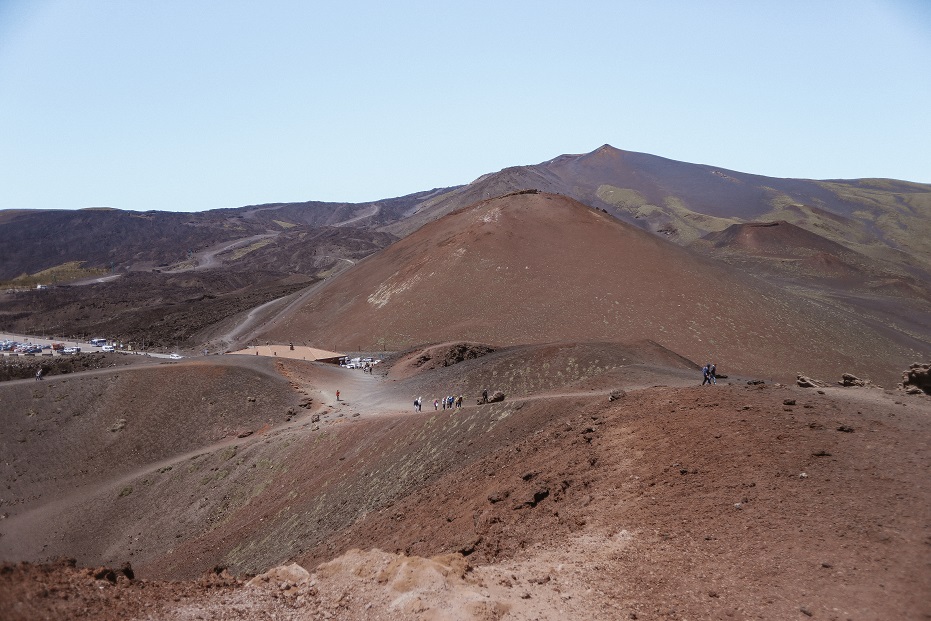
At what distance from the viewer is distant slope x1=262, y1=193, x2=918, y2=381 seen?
5276 cm

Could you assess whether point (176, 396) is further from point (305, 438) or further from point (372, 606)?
point (372, 606)

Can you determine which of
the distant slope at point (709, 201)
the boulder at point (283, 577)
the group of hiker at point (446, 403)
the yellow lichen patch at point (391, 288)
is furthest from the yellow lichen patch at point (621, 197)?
the boulder at point (283, 577)

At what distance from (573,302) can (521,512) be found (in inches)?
1785

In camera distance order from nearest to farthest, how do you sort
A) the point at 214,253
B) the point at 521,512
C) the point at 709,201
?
1. the point at 521,512
2. the point at 709,201
3. the point at 214,253

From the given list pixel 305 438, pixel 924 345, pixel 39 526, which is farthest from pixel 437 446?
pixel 924 345

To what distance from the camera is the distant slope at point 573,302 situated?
52762 millimetres

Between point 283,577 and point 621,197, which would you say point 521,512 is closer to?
point 283,577

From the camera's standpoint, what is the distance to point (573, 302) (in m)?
58.7

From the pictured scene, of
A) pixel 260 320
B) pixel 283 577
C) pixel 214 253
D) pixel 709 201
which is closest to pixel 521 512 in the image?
pixel 283 577

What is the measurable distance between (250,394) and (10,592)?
108 feet

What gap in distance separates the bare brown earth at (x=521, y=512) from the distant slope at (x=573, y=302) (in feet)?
67.5

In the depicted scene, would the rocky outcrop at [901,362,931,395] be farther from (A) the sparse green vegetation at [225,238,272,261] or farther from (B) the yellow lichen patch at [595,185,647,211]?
(A) the sparse green vegetation at [225,238,272,261]

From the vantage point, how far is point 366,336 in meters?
61.1

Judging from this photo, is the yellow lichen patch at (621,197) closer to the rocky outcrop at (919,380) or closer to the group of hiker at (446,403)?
the group of hiker at (446,403)
